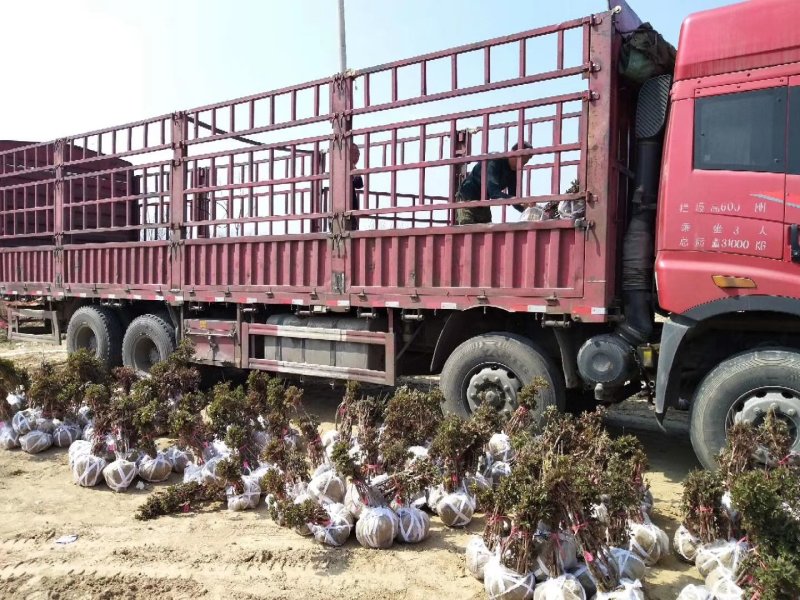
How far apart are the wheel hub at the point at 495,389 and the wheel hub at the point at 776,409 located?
156cm

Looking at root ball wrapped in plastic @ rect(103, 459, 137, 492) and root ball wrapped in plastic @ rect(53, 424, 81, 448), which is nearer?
root ball wrapped in plastic @ rect(103, 459, 137, 492)

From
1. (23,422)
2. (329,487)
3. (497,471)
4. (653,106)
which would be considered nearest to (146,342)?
(23,422)

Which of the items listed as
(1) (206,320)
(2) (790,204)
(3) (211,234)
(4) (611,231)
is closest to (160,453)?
(1) (206,320)

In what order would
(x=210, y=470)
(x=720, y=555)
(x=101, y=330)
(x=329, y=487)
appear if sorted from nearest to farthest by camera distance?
(x=720, y=555)
(x=329, y=487)
(x=210, y=470)
(x=101, y=330)

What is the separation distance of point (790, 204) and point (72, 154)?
8292 mm

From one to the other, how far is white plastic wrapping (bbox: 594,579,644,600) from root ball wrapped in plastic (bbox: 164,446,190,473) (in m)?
3.20

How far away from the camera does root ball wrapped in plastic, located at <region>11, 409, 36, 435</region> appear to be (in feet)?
17.3

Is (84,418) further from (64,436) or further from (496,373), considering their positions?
(496,373)

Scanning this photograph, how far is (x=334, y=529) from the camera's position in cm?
329

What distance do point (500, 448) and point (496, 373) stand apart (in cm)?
76

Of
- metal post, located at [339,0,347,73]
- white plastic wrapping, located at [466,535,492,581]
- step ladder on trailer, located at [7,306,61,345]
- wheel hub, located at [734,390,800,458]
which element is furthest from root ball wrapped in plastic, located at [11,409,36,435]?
metal post, located at [339,0,347,73]

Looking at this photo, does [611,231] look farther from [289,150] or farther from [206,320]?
[206,320]

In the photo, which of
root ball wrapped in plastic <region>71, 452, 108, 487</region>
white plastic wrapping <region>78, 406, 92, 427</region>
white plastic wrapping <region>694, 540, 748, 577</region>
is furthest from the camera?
white plastic wrapping <region>78, 406, 92, 427</region>

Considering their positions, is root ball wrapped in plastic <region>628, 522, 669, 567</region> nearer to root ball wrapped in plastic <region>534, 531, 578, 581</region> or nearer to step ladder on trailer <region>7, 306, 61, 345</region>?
root ball wrapped in plastic <region>534, 531, 578, 581</region>
